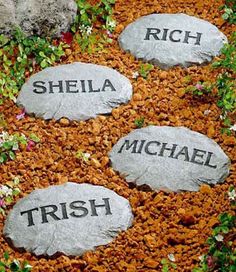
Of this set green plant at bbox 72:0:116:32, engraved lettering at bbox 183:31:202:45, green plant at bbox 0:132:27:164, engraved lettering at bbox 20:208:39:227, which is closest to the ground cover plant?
engraved lettering at bbox 183:31:202:45

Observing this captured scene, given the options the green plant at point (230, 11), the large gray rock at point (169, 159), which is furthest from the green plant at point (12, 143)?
the green plant at point (230, 11)

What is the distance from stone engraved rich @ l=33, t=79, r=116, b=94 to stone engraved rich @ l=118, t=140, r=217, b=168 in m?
0.43

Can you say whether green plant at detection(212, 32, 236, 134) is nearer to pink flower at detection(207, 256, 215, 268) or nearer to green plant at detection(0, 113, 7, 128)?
pink flower at detection(207, 256, 215, 268)

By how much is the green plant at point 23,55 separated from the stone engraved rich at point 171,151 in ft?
2.57

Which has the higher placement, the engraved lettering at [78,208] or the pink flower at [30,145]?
the pink flower at [30,145]

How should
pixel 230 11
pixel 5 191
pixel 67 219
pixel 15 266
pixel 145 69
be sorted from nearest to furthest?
pixel 15 266 → pixel 67 219 → pixel 5 191 → pixel 145 69 → pixel 230 11

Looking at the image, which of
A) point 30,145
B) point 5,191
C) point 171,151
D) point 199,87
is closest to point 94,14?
point 199,87

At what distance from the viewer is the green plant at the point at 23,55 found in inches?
167

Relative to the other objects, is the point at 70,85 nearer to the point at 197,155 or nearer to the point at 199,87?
the point at 199,87

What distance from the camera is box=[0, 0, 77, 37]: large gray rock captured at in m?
4.34

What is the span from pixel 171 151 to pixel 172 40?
0.89 meters

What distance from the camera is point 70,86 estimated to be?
412cm

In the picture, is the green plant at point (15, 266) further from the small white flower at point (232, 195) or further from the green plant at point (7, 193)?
the small white flower at point (232, 195)

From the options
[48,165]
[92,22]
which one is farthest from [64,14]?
[48,165]
